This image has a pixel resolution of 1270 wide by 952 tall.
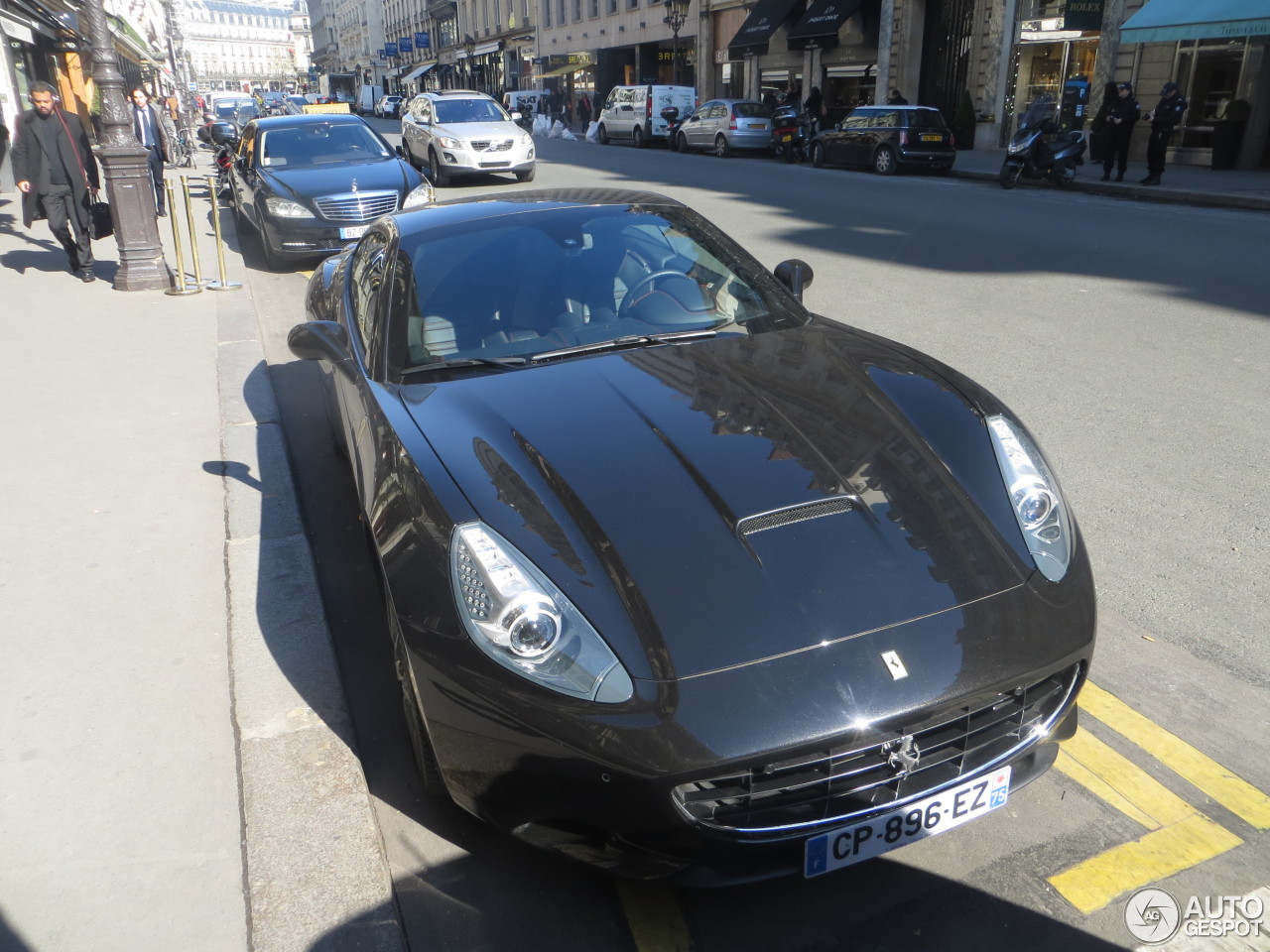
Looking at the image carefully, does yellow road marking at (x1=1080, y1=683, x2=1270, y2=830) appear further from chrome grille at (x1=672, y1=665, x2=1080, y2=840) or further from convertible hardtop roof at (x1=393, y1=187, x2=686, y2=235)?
convertible hardtop roof at (x1=393, y1=187, x2=686, y2=235)

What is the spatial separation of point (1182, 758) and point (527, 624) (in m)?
1.89

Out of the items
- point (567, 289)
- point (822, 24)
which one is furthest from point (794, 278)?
point (822, 24)

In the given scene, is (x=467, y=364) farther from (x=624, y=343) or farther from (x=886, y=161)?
(x=886, y=161)

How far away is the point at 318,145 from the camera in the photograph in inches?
485

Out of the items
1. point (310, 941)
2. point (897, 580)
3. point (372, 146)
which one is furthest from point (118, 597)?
point (372, 146)

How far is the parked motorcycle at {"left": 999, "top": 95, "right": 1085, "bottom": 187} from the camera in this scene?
1802cm

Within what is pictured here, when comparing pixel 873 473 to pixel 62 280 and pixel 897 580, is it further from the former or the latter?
pixel 62 280

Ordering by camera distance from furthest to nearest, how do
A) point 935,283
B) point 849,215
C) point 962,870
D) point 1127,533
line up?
point 849,215
point 935,283
point 1127,533
point 962,870

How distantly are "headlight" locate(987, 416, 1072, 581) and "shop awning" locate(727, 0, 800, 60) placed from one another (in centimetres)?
3621

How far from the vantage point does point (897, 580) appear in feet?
7.70

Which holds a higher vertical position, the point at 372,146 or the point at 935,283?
the point at 372,146

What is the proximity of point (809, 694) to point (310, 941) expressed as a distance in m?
1.26

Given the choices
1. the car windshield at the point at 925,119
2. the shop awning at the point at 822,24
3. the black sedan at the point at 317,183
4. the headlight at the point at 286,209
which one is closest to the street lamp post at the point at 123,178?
the headlight at the point at 286,209

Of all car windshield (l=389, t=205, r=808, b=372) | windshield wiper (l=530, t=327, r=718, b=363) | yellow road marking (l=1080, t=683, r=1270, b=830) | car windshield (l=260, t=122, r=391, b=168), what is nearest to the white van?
car windshield (l=260, t=122, r=391, b=168)
